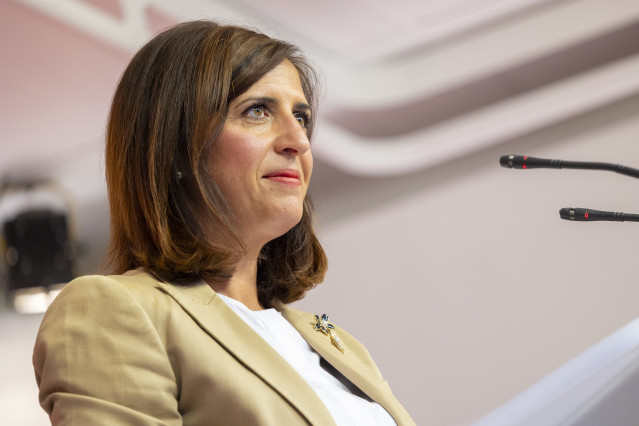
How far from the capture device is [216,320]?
123cm

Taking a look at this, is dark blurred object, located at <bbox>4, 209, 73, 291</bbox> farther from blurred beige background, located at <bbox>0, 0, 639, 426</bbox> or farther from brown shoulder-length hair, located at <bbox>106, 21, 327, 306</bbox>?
brown shoulder-length hair, located at <bbox>106, 21, 327, 306</bbox>

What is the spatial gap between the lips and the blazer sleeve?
1.22ft

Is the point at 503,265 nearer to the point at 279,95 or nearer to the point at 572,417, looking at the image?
the point at 279,95

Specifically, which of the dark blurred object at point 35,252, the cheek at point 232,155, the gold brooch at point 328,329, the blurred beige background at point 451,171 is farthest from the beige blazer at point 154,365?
the blurred beige background at point 451,171

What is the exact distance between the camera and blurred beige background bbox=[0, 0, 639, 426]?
282cm

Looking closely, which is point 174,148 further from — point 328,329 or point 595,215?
point 595,215

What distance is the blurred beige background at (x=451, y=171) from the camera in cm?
282

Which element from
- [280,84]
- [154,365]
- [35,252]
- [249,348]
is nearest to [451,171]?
[35,252]

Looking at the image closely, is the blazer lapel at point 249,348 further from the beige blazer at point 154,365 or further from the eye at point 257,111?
the eye at point 257,111

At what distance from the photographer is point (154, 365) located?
3.60 ft

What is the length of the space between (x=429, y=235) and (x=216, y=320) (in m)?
2.04

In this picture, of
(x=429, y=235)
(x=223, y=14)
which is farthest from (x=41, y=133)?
(x=429, y=235)

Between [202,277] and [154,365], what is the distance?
10.8 inches

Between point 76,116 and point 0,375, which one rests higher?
point 76,116
